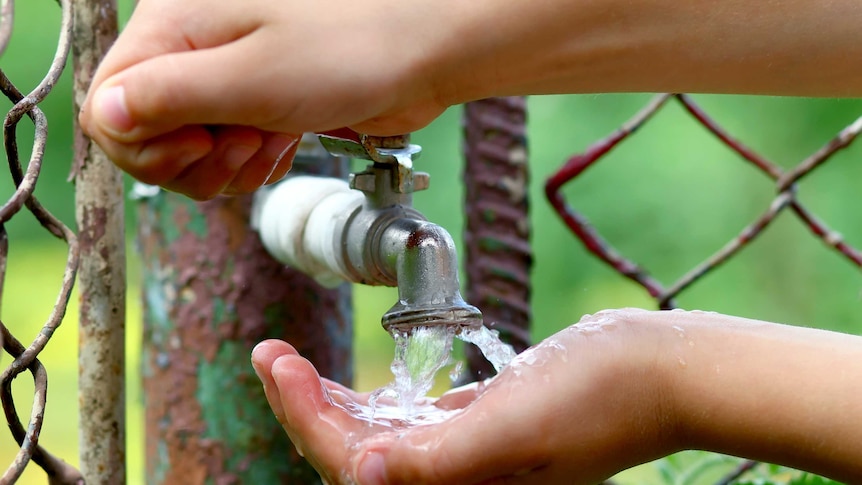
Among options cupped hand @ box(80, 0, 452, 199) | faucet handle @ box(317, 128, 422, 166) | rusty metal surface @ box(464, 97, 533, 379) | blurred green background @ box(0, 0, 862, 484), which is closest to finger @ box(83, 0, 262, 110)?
cupped hand @ box(80, 0, 452, 199)

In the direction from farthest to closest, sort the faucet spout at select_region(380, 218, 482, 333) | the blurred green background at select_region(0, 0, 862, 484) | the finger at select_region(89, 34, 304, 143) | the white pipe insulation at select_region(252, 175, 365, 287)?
the blurred green background at select_region(0, 0, 862, 484) < the white pipe insulation at select_region(252, 175, 365, 287) < the faucet spout at select_region(380, 218, 482, 333) < the finger at select_region(89, 34, 304, 143)

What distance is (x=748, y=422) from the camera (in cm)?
42

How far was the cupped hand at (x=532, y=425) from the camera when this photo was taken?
0.40m

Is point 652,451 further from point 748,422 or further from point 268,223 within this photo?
point 268,223

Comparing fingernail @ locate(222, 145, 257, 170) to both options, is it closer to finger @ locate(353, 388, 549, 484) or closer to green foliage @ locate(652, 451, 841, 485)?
finger @ locate(353, 388, 549, 484)

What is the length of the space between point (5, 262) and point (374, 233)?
7.4 inches

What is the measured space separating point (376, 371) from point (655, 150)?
2.48 feet

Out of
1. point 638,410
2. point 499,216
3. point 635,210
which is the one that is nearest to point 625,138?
point 499,216

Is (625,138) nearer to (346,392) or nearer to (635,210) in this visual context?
(346,392)

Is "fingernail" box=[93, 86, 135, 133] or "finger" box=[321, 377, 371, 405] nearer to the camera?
"fingernail" box=[93, 86, 135, 133]

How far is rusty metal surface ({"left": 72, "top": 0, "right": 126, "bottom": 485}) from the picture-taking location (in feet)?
1.74

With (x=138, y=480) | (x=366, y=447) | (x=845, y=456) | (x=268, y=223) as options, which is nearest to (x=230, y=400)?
(x=268, y=223)

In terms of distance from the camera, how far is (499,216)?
2.43 feet

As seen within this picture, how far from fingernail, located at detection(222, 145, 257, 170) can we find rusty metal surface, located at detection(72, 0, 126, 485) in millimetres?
128
